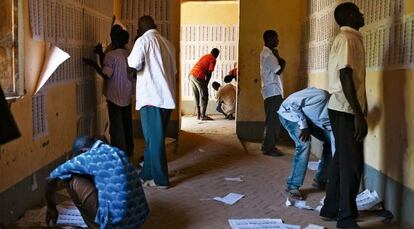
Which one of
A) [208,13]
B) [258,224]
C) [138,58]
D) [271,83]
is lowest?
[258,224]

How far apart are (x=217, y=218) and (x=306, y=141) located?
105 centimetres

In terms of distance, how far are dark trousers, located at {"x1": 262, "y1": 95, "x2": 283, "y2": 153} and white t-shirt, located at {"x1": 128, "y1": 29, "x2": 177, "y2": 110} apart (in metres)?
2.14

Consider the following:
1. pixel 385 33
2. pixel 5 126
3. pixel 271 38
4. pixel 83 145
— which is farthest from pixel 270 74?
pixel 5 126

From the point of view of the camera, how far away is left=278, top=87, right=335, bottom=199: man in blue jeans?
427 centimetres

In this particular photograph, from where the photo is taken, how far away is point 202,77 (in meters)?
10.5

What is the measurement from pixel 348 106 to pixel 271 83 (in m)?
3.06

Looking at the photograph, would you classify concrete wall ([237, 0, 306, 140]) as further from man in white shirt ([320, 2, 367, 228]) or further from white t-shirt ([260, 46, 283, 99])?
man in white shirt ([320, 2, 367, 228])

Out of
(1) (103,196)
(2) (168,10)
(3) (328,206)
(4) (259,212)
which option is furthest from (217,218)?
(2) (168,10)

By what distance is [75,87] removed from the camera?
16.8 feet

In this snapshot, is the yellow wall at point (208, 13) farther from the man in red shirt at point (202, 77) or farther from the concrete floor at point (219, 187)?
the concrete floor at point (219, 187)

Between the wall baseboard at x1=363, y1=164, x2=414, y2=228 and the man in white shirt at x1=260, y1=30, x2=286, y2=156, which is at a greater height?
the man in white shirt at x1=260, y1=30, x2=286, y2=156

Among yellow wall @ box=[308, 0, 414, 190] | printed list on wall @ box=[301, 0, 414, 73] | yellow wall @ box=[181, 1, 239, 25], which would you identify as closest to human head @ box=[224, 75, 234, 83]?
yellow wall @ box=[181, 1, 239, 25]

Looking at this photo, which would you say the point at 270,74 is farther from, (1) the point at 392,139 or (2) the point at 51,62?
(2) the point at 51,62

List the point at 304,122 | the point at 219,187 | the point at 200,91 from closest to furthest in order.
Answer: the point at 304,122
the point at 219,187
the point at 200,91
